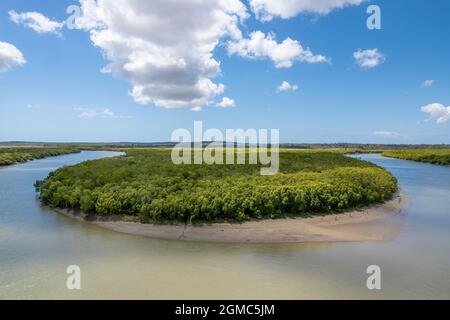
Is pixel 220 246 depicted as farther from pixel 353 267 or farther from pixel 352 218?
pixel 352 218

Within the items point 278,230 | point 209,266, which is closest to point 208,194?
point 278,230

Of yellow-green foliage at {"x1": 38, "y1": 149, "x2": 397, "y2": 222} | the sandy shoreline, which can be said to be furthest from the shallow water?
yellow-green foliage at {"x1": 38, "y1": 149, "x2": 397, "y2": 222}

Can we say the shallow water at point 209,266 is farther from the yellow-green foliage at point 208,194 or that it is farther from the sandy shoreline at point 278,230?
the yellow-green foliage at point 208,194

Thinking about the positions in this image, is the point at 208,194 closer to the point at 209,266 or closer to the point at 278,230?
the point at 278,230

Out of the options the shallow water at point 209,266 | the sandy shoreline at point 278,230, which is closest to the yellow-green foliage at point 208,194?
the sandy shoreline at point 278,230

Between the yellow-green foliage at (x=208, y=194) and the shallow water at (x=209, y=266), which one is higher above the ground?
the yellow-green foliage at (x=208, y=194)
